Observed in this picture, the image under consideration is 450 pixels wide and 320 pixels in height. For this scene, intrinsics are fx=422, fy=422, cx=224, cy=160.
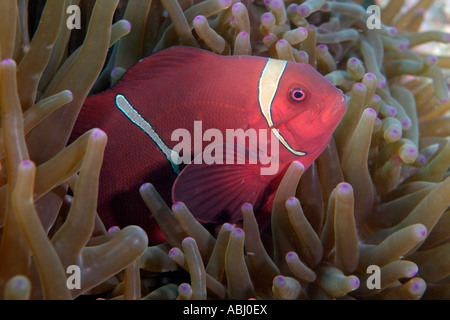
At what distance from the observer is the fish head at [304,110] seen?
1.18m

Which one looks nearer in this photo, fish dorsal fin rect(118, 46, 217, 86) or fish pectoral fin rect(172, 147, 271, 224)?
fish pectoral fin rect(172, 147, 271, 224)

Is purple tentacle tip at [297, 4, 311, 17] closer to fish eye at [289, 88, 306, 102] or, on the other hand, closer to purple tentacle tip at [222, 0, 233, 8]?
purple tentacle tip at [222, 0, 233, 8]

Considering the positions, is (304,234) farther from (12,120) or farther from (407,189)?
(12,120)

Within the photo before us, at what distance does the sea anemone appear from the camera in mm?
863

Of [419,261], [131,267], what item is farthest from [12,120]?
[419,261]

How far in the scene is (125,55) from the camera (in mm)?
1473

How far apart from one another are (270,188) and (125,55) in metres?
0.69

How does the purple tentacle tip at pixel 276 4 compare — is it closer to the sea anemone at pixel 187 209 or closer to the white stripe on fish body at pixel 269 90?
the sea anemone at pixel 187 209
